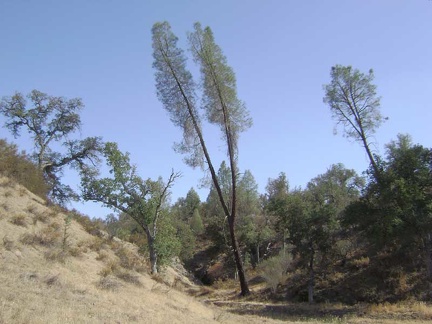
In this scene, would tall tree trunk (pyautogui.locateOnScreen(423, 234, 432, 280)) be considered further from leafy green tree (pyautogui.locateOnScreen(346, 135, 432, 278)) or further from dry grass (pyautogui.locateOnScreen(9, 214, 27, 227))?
dry grass (pyautogui.locateOnScreen(9, 214, 27, 227))

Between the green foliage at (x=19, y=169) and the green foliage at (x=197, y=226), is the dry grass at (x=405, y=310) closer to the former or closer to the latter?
the green foliage at (x=19, y=169)

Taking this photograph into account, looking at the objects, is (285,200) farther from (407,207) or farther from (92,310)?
(92,310)

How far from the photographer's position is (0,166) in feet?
59.2

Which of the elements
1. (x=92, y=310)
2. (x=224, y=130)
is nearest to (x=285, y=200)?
(x=224, y=130)

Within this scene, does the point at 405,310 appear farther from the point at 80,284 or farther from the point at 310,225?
the point at 80,284

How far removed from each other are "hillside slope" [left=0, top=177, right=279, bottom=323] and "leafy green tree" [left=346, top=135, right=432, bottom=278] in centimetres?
949

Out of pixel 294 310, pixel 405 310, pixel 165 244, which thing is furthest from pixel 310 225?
pixel 165 244

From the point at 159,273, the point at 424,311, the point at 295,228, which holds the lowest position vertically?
the point at 424,311

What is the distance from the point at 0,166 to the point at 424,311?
21164mm

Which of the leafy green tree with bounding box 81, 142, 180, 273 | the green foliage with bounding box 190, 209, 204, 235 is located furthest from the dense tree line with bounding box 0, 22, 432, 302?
the green foliage with bounding box 190, 209, 204, 235

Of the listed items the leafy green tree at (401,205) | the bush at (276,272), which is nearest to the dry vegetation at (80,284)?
the leafy green tree at (401,205)

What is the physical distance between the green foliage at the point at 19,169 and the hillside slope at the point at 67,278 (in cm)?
123

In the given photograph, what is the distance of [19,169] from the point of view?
19266 millimetres

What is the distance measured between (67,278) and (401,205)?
16815mm
